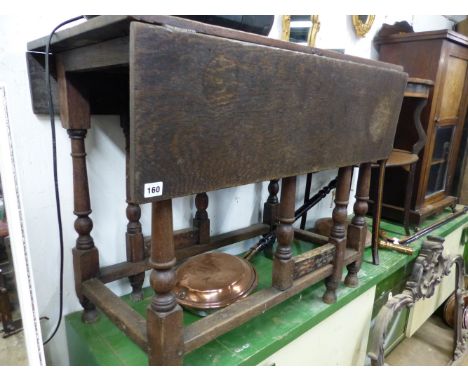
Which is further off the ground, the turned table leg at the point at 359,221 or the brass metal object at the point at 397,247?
the turned table leg at the point at 359,221

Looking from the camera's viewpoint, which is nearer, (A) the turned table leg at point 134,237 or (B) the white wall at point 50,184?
(B) the white wall at point 50,184

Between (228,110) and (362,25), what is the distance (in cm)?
139

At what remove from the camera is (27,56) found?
79 centimetres

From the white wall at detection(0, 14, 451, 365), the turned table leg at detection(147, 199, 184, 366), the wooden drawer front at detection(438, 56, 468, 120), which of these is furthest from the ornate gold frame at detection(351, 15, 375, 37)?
the turned table leg at detection(147, 199, 184, 366)

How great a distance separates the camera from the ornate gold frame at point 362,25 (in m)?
1.62

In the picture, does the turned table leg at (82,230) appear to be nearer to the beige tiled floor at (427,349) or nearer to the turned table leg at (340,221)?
the turned table leg at (340,221)

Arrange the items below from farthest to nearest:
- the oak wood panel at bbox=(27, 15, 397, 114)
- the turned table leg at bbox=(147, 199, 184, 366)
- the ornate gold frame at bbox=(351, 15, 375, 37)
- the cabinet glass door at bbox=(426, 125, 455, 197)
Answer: the cabinet glass door at bbox=(426, 125, 455, 197) < the ornate gold frame at bbox=(351, 15, 375, 37) < the turned table leg at bbox=(147, 199, 184, 366) < the oak wood panel at bbox=(27, 15, 397, 114)

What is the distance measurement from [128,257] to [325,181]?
45.1 inches

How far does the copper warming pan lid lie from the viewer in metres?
0.94

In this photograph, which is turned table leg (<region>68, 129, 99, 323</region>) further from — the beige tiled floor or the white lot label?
the beige tiled floor

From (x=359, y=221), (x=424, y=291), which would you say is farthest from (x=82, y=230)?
(x=424, y=291)

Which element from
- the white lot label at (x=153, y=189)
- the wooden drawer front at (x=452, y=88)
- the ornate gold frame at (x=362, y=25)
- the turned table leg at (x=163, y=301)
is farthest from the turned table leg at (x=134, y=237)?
the wooden drawer front at (x=452, y=88)

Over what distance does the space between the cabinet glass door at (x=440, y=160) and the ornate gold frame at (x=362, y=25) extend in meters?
0.64

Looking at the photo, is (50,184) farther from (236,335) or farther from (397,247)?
(397,247)
